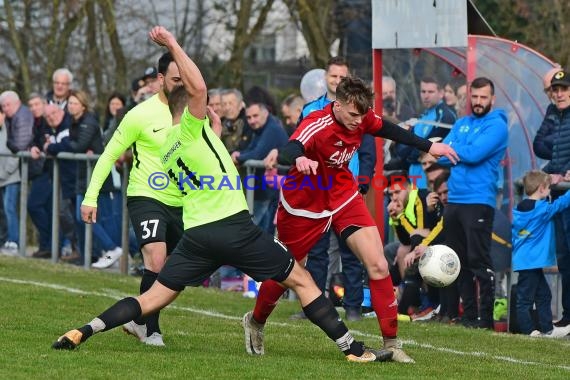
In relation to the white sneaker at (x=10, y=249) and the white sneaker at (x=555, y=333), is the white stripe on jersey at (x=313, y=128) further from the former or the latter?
the white sneaker at (x=10, y=249)

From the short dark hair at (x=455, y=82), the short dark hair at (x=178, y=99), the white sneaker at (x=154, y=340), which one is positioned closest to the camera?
the short dark hair at (x=178, y=99)

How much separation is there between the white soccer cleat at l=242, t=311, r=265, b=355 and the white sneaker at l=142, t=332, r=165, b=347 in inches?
28.5

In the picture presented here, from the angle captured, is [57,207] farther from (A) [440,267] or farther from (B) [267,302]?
(B) [267,302]

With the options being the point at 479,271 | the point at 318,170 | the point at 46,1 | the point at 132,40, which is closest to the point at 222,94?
the point at 479,271

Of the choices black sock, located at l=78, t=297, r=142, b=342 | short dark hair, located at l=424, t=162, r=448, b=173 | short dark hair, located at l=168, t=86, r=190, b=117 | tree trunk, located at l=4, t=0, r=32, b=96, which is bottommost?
black sock, located at l=78, t=297, r=142, b=342

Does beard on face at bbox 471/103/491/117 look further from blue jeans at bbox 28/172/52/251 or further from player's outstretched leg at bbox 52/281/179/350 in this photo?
blue jeans at bbox 28/172/52/251

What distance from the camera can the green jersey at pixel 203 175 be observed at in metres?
9.20

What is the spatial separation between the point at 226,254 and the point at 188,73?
1.23 m

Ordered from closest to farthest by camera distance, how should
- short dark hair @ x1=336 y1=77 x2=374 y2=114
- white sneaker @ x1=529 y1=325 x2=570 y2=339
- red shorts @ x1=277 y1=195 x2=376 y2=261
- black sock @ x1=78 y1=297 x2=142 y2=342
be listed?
black sock @ x1=78 y1=297 x2=142 y2=342
short dark hair @ x1=336 y1=77 x2=374 y2=114
red shorts @ x1=277 y1=195 x2=376 y2=261
white sneaker @ x1=529 y1=325 x2=570 y2=339

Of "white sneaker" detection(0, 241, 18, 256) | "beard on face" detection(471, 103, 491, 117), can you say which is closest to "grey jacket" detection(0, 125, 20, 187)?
"white sneaker" detection(0, 241, 18, 256)

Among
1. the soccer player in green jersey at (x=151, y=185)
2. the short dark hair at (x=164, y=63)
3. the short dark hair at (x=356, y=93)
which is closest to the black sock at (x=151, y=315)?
the soccer player in green jersey at (x=151, y=185)

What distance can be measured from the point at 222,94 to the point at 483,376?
8192 mm

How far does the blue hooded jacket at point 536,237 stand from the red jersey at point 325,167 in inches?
110

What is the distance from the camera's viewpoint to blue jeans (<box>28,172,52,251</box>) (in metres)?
18.2
